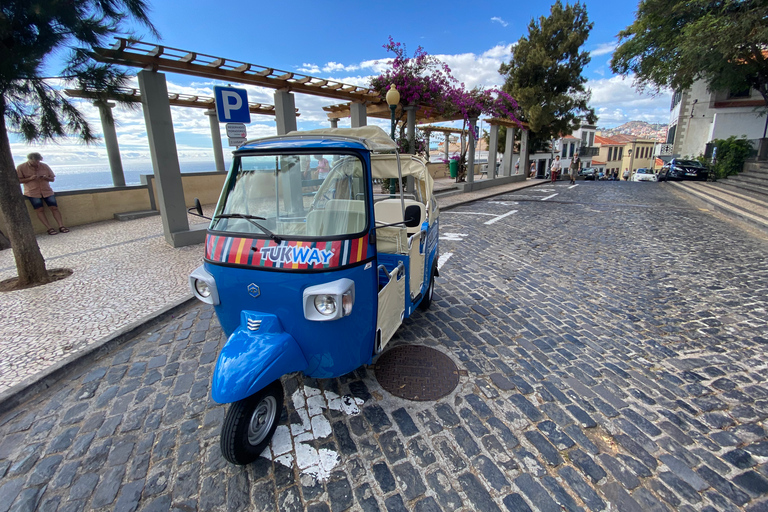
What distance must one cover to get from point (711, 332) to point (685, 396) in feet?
5.19

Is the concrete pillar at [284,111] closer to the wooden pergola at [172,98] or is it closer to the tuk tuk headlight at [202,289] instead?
the wooden pergola at [172,98]

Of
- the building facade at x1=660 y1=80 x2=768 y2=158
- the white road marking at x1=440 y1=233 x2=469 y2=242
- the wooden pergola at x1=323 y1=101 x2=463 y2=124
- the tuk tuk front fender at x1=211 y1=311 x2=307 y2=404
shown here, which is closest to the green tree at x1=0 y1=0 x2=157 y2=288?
the tuk tuk front fender at x1=211 y1=311 x2=307 y2=404

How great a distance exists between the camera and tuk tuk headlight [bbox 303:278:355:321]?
7.68 ft

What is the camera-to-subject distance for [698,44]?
1502cm

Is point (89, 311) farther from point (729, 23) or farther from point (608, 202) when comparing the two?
point (729, 23)

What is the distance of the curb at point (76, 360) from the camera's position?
294cm

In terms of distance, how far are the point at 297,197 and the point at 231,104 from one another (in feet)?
15.5

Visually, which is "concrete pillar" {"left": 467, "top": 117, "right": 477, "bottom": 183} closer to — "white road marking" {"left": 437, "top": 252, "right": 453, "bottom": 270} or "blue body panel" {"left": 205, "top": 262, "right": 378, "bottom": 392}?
"white road marking" {"left": 437, "top": 252, "right": 453, "bottom": 270}

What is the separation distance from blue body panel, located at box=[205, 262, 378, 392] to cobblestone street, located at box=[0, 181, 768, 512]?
23.0 inches

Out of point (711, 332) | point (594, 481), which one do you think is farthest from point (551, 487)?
point (711, 332)

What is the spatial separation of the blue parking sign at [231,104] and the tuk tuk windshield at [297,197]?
13.5ft

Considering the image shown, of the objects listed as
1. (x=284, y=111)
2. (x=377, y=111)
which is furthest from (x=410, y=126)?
(x=284, y=111)

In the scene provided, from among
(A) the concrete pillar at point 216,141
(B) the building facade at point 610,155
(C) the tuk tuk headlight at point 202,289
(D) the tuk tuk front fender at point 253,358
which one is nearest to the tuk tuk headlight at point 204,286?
(C) the tuk tuk headlight at point 202,289

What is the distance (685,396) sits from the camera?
Result: 9.83 feet
